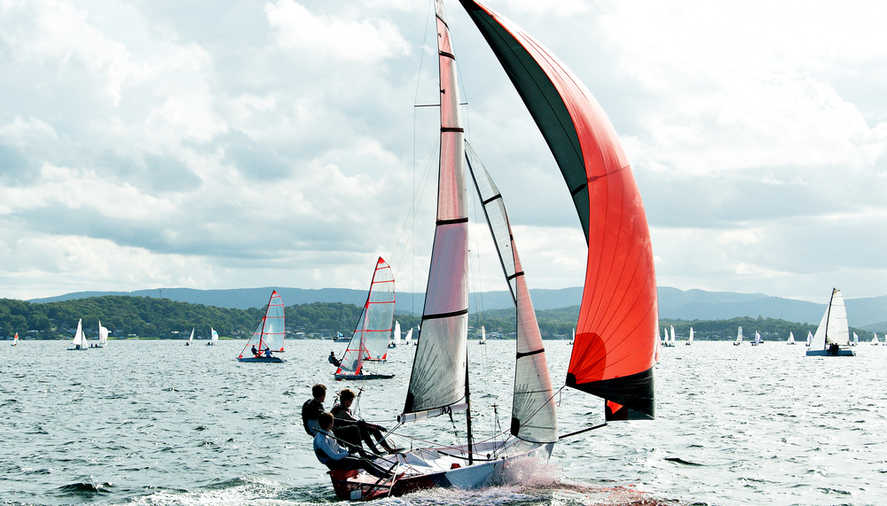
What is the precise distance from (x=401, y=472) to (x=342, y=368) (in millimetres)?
32289

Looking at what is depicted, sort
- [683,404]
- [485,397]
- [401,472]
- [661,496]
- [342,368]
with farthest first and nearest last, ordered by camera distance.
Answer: [342,368], [485,397], [683,404], [661,496], [401,472]

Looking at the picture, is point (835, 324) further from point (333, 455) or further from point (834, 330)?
point (333, 455)

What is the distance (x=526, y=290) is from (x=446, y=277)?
1.74 m

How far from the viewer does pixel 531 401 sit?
13.7m

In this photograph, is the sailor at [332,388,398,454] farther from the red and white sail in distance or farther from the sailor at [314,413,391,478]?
the red and white sail in distance

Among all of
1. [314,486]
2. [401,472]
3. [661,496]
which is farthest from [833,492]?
[314,486]

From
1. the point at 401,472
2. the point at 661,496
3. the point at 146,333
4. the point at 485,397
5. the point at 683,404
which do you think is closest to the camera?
the point at 401,472

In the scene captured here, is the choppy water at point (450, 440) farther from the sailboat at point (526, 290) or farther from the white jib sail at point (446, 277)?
the white jib sail at point (446, 277)

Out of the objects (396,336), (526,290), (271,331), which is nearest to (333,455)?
(526,290)

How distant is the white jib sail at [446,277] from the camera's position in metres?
13.1

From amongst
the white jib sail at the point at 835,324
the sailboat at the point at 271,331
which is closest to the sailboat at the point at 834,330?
the white jib sail at the point at 835,324

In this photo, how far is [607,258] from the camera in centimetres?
1188

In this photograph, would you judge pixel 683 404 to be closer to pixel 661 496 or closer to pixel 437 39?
pixel 661 496

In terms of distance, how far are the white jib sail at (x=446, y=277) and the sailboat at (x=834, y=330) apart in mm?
71020
